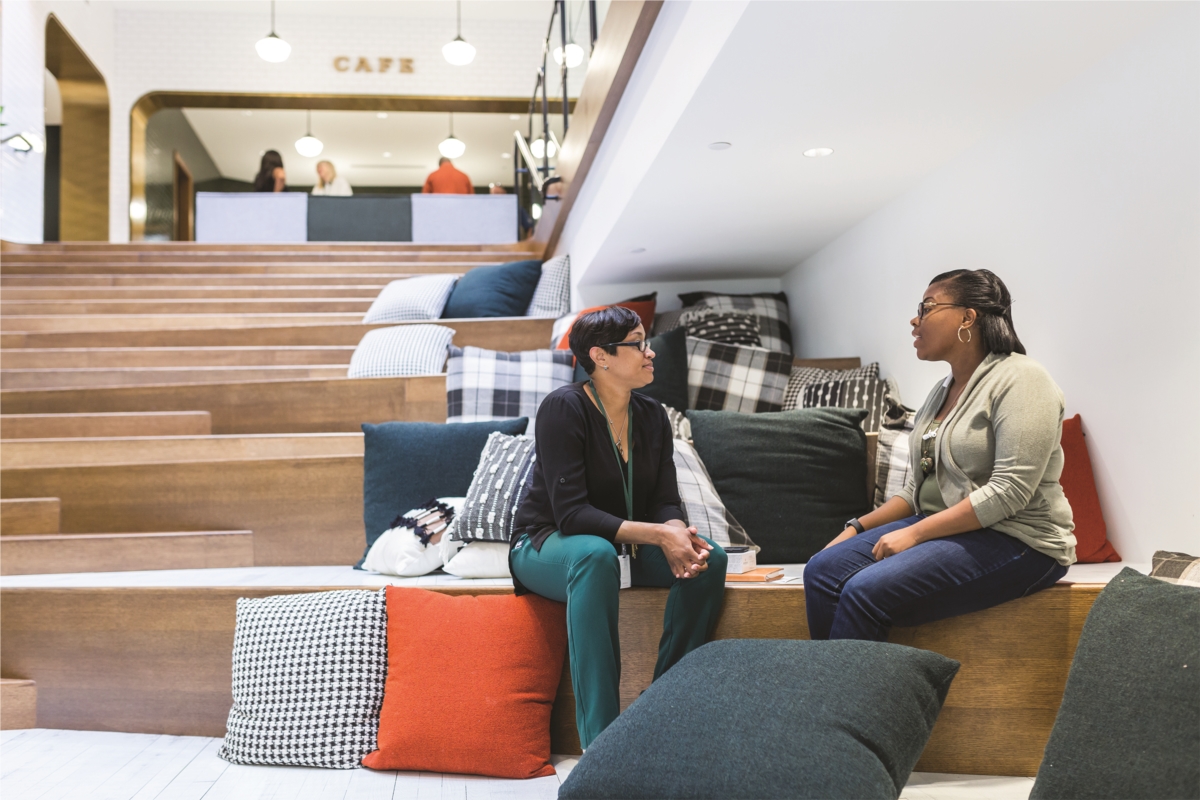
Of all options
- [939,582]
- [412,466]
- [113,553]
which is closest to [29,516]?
[113,553]

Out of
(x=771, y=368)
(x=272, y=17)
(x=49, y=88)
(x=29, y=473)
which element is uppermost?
(x=272, y=17)

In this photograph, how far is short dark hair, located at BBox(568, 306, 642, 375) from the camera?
223cm

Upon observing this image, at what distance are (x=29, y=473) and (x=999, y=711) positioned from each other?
3077 mm

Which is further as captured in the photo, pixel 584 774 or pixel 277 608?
pixel 277 608

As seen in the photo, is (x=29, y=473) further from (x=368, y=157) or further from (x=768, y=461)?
(x=368, y=157)

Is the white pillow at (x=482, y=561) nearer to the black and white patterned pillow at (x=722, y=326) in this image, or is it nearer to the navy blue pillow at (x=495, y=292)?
the black and white patterned pillow at (x=722, y=326)

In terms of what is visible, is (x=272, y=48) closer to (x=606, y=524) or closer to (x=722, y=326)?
A: (x=722, y=326)

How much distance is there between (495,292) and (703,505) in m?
3.03

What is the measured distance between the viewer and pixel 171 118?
40.1 ft

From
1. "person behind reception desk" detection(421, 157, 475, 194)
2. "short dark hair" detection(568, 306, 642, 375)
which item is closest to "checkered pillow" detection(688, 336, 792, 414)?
"short dark hair" detection(568, 306, 642, 375)

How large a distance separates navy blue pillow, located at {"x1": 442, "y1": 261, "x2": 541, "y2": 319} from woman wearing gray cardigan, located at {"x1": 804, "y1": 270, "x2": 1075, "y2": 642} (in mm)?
3575

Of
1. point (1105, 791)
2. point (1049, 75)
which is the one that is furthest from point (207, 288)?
point (1105, 791)

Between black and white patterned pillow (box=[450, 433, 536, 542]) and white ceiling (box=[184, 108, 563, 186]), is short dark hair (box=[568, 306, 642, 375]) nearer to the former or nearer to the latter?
black and white patterned pillow (box=[450, 433, 536, 542])

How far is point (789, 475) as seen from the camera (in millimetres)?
2848
